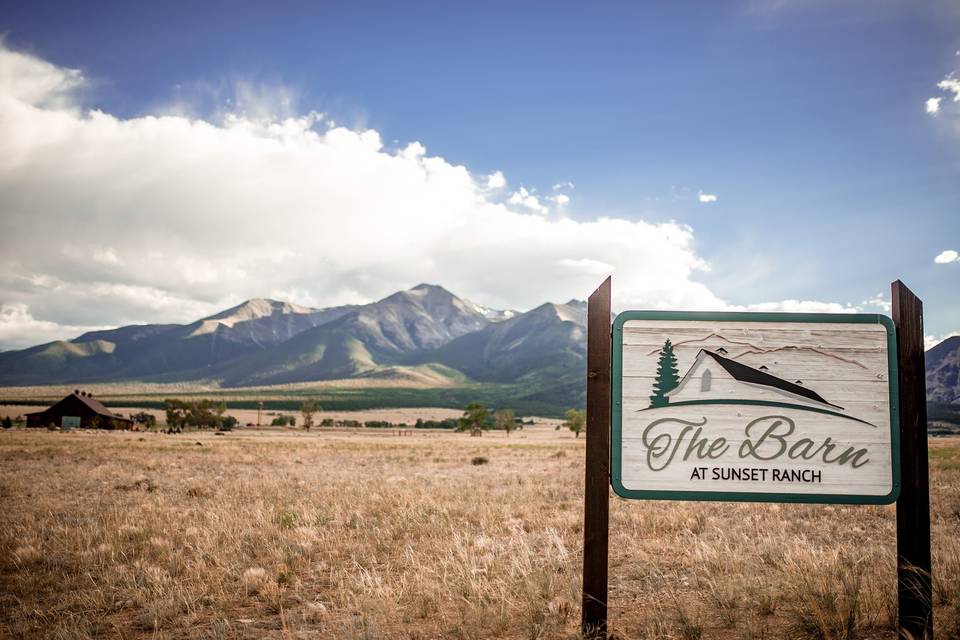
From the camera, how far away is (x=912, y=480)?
15.7 feet

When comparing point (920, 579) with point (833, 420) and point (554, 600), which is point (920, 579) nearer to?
point (833, 420)

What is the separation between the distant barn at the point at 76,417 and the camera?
8494cm

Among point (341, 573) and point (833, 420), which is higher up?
point (833, 420)

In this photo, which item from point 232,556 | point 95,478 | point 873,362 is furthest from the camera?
point 95,478

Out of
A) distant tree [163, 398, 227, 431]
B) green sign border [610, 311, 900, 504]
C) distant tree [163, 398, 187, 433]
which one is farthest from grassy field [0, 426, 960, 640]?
distant tree [163, 398, 227, 431]

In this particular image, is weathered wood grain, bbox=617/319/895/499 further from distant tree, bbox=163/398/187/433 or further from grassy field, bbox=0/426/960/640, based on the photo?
distant tree, bbox=163/398/187/433

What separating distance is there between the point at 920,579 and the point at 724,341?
8.20 ft

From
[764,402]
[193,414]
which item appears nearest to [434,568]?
[764,402]

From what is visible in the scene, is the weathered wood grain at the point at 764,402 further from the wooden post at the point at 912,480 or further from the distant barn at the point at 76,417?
the distant barn at the point at 76,417

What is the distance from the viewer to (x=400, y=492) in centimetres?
1329

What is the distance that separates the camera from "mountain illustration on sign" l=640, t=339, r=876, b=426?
4.92 m

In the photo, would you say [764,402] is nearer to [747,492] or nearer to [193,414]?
[747,492]

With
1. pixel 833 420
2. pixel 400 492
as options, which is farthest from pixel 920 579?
pixel 400 492

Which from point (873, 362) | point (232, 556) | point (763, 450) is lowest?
point (232, 556)
